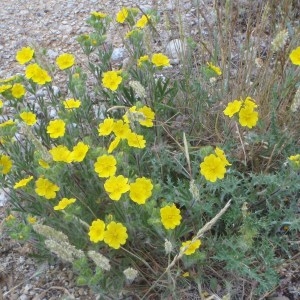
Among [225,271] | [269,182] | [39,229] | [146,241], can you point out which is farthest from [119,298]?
[269,182]

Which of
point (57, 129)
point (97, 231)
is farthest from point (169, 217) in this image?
point (57, 129)

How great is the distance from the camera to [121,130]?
6.32ft

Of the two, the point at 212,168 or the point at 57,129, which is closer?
the point at 212,168

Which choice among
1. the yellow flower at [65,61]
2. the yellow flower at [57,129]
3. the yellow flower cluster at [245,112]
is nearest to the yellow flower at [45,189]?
the yellow flower at [57,129]

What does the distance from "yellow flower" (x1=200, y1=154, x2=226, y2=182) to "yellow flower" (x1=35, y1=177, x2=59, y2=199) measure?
1.75ft

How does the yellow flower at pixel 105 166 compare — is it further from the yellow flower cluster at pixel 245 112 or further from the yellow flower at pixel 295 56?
the yellow flower at pixel 295 56

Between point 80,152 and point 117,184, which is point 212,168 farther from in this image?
point 80,152

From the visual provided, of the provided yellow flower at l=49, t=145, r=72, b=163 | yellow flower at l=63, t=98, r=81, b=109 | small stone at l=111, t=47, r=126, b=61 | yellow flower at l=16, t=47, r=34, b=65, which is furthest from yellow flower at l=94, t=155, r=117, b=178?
small stone at l=111, t=47, r=126, b=61

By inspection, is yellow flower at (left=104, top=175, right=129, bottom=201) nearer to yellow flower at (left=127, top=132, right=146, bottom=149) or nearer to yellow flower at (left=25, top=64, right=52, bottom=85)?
yellow flower at (left=127, top=132, right=146, bottom=149)

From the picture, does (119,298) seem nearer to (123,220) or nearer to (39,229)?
(123,220)

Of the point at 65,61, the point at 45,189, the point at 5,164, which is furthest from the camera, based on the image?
the point at 65,61

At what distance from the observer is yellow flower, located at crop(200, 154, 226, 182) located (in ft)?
6.01

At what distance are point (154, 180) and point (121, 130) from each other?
27 centimetres

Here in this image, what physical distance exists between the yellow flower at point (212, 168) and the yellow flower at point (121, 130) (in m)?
0.30
